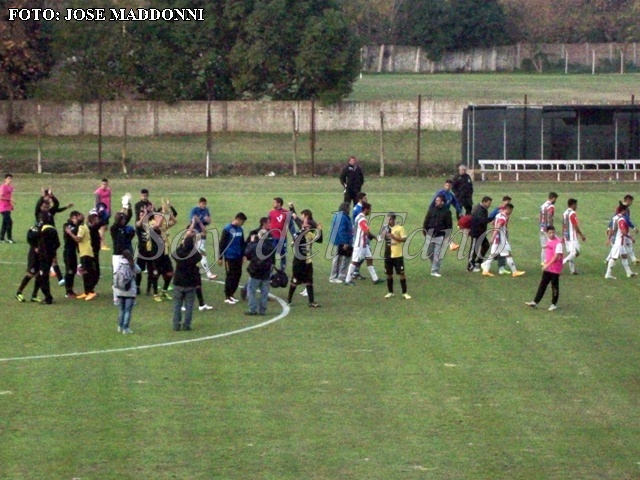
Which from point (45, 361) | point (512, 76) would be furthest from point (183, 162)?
point (512, 76)

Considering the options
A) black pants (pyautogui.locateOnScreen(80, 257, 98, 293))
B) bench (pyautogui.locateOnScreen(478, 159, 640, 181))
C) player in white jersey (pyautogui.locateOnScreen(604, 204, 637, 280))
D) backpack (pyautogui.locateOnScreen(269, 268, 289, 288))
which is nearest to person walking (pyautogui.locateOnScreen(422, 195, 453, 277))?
player in white jersey (pyautogui.locateOnScreen(604, 204, 637, 280))

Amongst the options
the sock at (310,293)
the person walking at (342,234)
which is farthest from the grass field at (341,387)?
the person walking at (342,234)

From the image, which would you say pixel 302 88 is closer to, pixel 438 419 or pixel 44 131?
pixel 44 131

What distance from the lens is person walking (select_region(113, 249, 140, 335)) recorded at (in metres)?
19.6

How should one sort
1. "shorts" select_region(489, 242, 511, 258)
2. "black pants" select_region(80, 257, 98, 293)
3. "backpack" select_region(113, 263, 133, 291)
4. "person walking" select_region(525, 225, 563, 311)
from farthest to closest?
"shorts" select_region(489, 242, 511, 258) < "black pants" select_region(80, 257, 98, 293) < "person walking" select_region(525, 225, 563, 311) < "backpack" select_region(113, 263, 133, 291)

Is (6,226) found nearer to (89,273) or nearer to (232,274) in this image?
(89,273)

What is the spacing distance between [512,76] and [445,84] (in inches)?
439

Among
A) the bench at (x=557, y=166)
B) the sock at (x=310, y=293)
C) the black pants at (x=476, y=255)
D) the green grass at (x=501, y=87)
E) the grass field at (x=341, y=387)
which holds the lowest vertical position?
the grass field at (x=341, y=387)

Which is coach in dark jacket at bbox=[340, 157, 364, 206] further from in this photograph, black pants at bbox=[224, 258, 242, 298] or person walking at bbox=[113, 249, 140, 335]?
person walking at bbox=[113, 249, 140, 335]

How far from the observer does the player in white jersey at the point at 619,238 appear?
25.5m

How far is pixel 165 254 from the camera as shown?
23.1 metres

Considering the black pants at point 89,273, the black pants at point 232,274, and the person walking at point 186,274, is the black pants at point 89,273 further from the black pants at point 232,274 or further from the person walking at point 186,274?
the person walking at point 186,274

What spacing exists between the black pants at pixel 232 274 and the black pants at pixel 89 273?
8.61 ft

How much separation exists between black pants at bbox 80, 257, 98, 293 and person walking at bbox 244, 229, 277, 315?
→ 3.38 m
